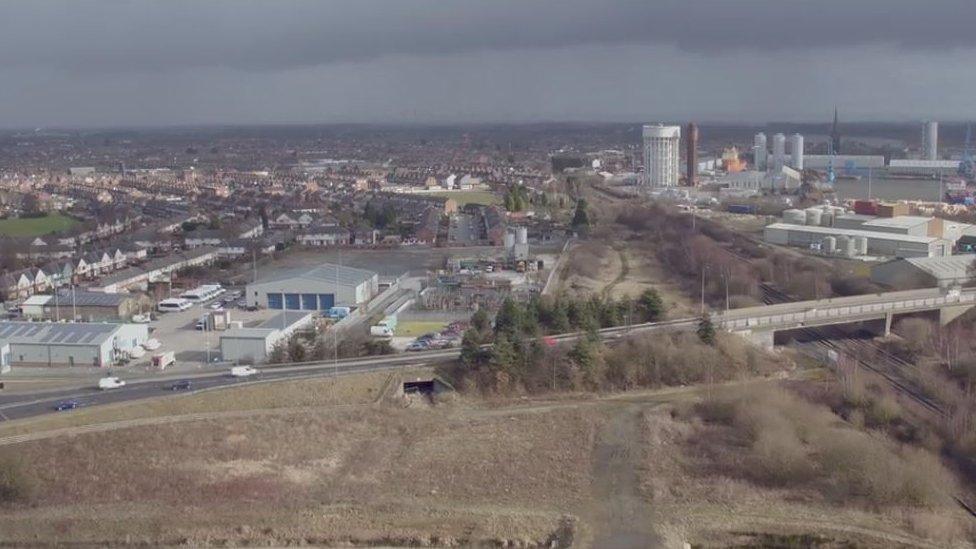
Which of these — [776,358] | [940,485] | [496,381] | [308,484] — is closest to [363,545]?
[308,484]

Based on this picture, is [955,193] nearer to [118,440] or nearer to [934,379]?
[934,379]

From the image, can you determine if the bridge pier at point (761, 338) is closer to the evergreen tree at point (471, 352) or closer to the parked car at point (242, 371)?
the evergreen tree at point (471, 352)

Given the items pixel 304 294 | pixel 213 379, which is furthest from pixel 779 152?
pixel 213 379

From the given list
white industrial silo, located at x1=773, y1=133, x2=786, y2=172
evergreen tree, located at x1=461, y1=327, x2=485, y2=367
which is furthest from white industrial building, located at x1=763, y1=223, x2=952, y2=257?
white industrial silo, located at x1=773, y1=133, x2=786, y2=172

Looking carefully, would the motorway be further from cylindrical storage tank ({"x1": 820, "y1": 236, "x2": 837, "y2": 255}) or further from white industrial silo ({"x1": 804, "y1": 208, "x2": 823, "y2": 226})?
white industrial silo ({"x1": 804, "y1": 208, "x2": 823, "y2": 226})

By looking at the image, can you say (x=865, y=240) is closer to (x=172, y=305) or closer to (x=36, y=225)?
(x=172, y=305)

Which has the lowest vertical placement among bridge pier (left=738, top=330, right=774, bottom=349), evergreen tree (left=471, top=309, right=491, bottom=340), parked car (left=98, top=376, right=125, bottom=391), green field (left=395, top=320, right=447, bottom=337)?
bridge pier (left=738, top=330, right=774, bottom=349)
